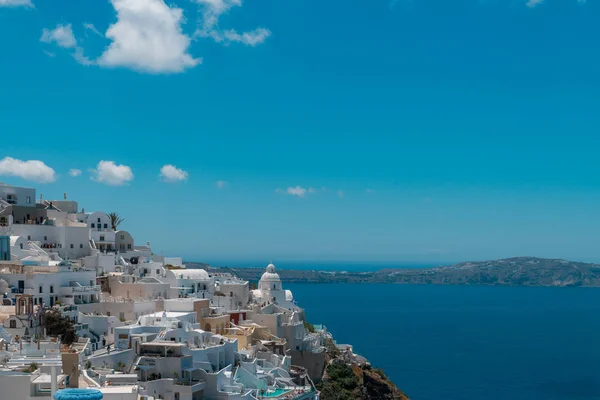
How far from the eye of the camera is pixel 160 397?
3906 centimetres

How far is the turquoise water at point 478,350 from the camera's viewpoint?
92.8m

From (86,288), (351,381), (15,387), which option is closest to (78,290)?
Result: (86,288)

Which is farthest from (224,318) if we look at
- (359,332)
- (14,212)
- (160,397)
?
(359,332)

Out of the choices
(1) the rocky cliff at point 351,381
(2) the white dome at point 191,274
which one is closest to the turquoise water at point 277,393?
(1) the rocky cliff at point 351,381

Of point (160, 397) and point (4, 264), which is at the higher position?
point (4, 264)

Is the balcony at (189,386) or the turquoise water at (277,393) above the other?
the balcony at (189,386)

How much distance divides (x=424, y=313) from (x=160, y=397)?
158882 mm

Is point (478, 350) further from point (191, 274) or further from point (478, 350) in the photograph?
point (191, 274)

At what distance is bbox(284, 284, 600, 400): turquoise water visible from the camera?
305 feet

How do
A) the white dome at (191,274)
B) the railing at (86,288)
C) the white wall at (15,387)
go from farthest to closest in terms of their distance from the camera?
the white dome at (191,274), the railing at (86,288), the white wall at (15,387)

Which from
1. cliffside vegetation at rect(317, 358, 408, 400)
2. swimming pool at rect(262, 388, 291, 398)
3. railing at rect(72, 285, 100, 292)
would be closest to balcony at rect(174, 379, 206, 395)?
swimming pool at rect(262, 388, 291, 398)

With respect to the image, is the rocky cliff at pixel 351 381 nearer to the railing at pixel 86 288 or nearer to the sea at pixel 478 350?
the railing at pixel 86 288

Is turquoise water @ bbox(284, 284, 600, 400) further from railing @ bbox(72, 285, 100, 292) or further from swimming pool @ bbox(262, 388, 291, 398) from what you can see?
railing @ bbox(72, 285, 100, 292)

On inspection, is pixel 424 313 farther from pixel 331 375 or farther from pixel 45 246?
pixel 45 246
